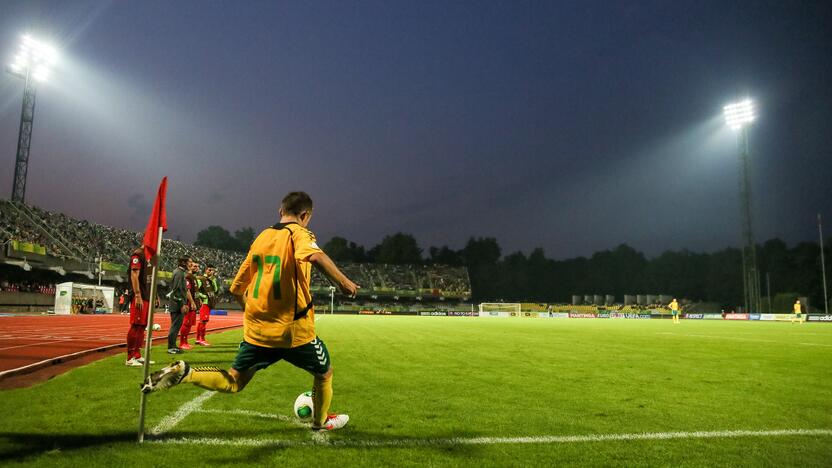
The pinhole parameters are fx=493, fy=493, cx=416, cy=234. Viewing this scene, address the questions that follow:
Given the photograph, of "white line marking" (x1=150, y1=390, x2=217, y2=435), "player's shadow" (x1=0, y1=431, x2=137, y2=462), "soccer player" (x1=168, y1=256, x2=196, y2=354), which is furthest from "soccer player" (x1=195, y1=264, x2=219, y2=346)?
"player's shadow" (x1=0, y1=431, x2=137, y2=462)

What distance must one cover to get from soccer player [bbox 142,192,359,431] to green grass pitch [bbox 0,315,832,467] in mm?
547

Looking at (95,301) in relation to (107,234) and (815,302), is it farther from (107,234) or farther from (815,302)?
(815,302)

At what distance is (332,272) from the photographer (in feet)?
11.9

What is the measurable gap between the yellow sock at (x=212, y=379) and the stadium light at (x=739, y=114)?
58.1 meters

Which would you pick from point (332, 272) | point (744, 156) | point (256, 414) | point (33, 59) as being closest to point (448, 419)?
point (256, 414)

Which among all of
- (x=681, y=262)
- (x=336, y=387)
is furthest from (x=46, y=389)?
(x=681, y=262)

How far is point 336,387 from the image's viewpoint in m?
6.68

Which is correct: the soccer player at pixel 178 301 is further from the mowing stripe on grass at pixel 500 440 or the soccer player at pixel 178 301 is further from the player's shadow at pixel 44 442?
the mowing stripe on grass at pixel 500 440

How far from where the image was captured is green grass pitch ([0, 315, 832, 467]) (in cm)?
372

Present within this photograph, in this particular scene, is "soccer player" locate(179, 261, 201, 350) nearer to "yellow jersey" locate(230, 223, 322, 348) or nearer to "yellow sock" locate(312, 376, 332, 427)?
"yellow sock" locate(312, 376, 332, 427)

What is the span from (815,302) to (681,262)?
33109mm

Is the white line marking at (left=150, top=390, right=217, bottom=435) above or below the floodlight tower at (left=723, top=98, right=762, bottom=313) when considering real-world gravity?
below

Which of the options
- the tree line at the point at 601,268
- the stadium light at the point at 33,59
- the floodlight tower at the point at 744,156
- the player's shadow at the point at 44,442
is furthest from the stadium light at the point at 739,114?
the stadium light at the point at 33,59

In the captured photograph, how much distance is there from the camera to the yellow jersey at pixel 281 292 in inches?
154
